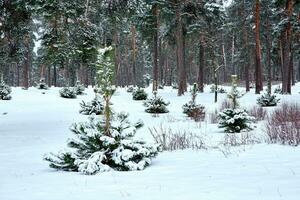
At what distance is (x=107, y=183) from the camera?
525 centimetres

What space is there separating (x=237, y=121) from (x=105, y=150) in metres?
6.22

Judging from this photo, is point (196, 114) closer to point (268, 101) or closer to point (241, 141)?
point (268, 101)

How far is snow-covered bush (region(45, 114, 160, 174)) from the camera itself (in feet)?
19.9

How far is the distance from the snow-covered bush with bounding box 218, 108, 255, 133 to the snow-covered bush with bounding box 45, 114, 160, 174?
5.32 m

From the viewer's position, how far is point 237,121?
11555mm

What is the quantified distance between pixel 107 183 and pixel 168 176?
0.85 meters

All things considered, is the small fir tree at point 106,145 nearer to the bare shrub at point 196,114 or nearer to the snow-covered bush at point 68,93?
the bare shrub at point 196,114

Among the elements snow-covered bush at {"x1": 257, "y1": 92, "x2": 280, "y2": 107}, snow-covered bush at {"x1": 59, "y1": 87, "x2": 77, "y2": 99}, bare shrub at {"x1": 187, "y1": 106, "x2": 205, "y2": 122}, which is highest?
snow-covered bush at {"x1": 59, "y1": 87, "x2": 77, "y2": 99}

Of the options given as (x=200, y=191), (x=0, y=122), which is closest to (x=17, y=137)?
(x=0, y=122)

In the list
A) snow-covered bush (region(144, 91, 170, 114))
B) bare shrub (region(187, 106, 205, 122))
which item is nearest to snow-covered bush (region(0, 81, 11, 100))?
snow-covered bush (region(144, 91, 170, 114))

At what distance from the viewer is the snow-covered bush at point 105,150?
6062mm

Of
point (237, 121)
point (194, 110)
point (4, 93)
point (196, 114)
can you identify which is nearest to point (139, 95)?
point (4, 93)

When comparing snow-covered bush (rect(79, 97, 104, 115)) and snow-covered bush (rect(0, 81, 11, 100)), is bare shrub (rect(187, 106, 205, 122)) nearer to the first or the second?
snow-covered bush (rect(79, 97, 104, 115))

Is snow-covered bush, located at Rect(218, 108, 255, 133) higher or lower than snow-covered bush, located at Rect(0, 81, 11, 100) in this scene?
lower
